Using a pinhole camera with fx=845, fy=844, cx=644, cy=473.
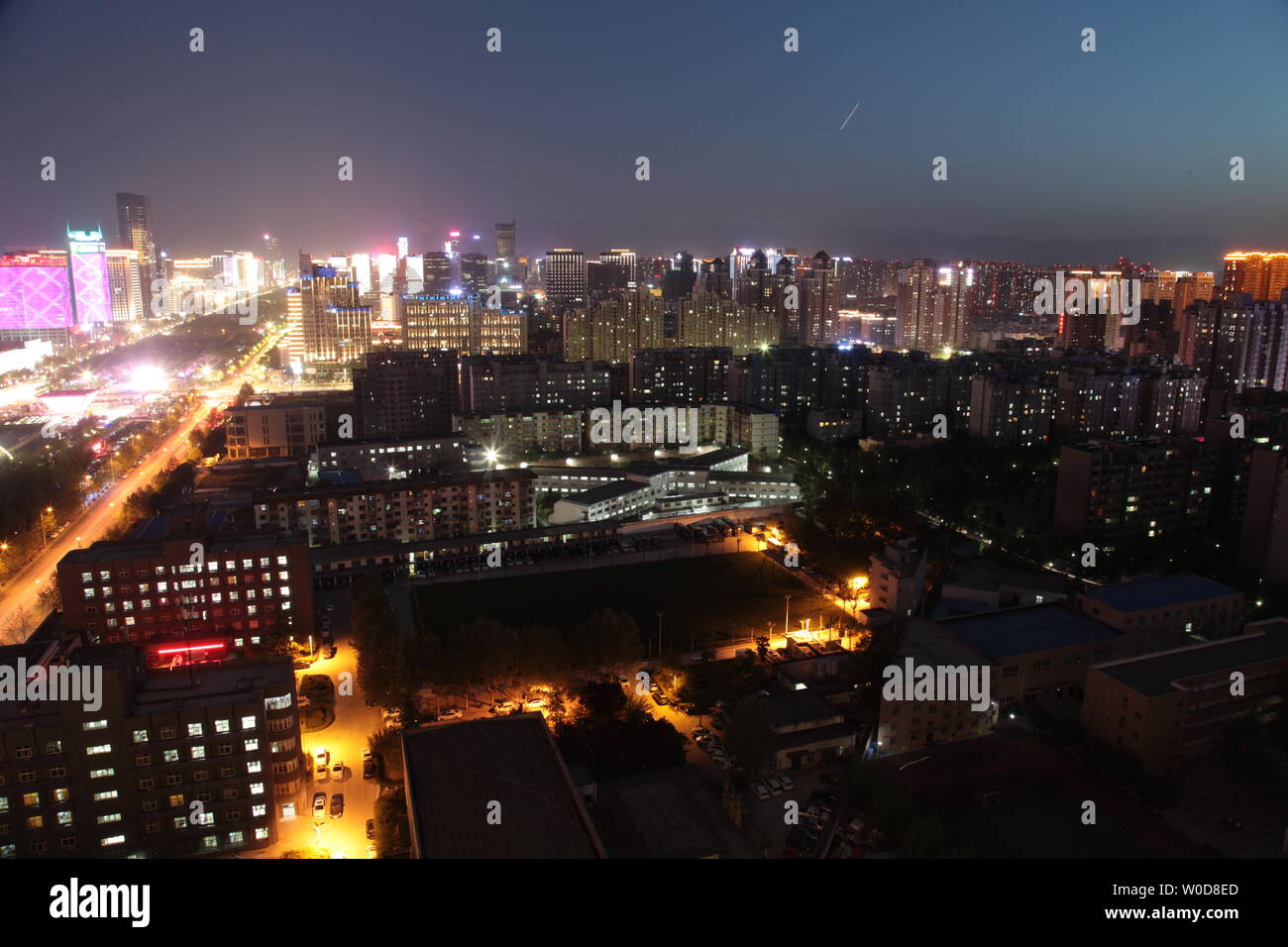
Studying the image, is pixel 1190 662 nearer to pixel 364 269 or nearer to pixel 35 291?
pixel 35 291

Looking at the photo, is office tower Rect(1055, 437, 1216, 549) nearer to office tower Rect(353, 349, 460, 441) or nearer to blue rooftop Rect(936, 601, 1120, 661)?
blue rooftop Rect(936, 601, 1120, 661)

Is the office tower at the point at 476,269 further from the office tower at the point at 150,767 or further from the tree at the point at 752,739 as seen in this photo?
the tree at the point at 752,739

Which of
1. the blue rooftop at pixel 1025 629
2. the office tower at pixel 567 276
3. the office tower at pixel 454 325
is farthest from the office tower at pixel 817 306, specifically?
the blue rooftop at pixel 1025 629

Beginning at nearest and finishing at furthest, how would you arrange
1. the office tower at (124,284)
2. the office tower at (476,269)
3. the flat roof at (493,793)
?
1. the flat roof at (493,793)
2. the office tower at (124,284)
3. the office tower at (476,269)

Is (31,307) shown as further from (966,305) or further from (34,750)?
(966,305)

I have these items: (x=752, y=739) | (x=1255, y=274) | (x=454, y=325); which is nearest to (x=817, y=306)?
(x=1255, y=274)
